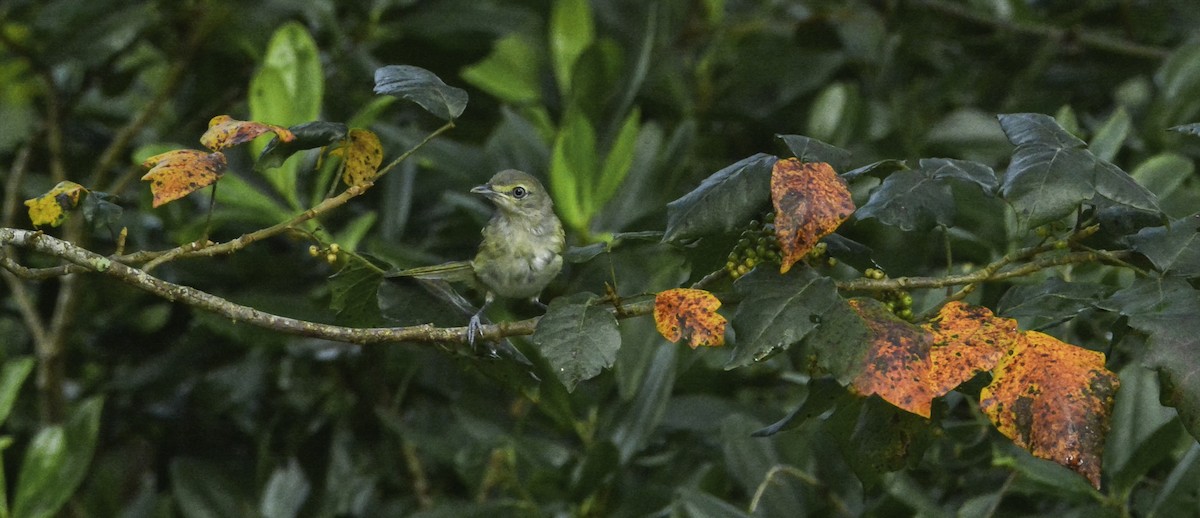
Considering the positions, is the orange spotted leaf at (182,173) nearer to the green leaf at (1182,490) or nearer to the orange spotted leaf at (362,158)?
the orange spotted leaf at (362,158)

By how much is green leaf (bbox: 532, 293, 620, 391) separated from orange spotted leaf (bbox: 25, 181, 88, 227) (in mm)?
641

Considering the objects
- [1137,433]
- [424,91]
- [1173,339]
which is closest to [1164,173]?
[1137,433]

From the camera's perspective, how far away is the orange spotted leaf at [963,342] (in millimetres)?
1436

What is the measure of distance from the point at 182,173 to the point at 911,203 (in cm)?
90

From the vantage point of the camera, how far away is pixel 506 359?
1870 millimetres

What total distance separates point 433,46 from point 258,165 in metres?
1.73

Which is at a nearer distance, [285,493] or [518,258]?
[518,258]

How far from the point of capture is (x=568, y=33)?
3.30m

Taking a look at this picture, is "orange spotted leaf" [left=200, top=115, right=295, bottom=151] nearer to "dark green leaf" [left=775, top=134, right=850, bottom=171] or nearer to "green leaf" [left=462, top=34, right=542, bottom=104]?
"dark green leaf" [left=775, top=134, right=850, bottom=171]

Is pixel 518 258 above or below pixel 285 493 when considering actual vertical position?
above

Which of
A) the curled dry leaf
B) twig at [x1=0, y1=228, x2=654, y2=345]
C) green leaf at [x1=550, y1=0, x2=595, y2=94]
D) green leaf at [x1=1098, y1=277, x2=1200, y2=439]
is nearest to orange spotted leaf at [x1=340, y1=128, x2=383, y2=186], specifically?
the curled dry leaf

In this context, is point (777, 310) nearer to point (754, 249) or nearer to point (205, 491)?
point (754, 249)

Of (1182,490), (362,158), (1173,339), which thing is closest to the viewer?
(1173,339)

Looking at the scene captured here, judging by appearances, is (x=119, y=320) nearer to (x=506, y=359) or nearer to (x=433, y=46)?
(x=433, y=46)
